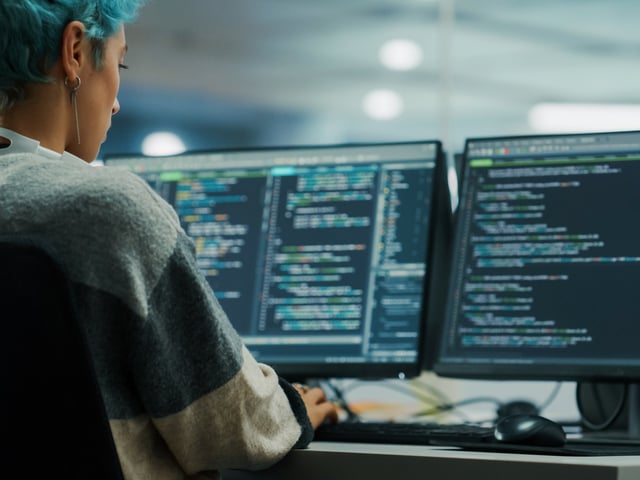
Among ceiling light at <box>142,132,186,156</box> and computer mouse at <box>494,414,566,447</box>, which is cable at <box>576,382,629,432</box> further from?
ceiling light at <box>142,132,186,156</box>

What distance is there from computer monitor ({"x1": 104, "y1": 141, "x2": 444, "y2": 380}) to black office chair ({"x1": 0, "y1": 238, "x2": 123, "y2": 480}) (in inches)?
28.6

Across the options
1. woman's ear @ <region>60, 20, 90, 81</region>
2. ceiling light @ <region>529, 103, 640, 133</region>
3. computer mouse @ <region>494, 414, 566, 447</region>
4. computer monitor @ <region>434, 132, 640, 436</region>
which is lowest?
computer mouse @ <region>494, 414, 566, 447</region>

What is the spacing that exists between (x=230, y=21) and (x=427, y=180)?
4.85 m

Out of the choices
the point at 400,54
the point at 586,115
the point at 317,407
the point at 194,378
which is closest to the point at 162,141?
the point at 400,54

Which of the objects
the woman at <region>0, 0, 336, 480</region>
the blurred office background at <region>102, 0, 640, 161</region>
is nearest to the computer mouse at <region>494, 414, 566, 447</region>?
the woman at <region>0, 0, 336, 480</region>

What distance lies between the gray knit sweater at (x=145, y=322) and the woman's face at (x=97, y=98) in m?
0.17

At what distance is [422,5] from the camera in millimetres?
5961

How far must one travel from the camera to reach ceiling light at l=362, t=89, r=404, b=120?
761 cm

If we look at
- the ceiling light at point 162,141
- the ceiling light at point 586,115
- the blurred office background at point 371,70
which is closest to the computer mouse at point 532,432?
the blurred office background at point 371,70

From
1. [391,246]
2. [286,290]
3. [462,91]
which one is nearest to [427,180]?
[391,246]

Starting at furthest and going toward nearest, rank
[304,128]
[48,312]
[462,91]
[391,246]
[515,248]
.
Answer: [304,128]
[462,91]
[391,246]
[515,248]
[48,312]

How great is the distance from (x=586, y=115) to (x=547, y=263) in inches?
241

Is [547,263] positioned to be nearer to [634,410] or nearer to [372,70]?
[634,410]

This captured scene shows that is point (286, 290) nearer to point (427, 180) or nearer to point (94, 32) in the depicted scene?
point (427, 180)
